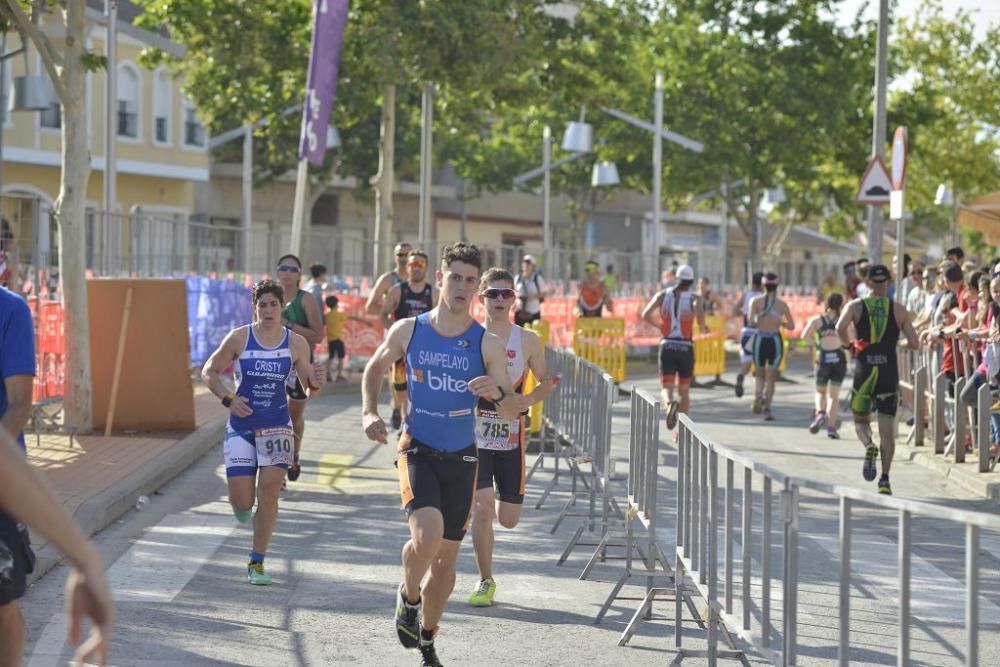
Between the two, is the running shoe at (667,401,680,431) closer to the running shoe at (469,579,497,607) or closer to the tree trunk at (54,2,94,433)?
the tree trunk at (54,2,94,433)

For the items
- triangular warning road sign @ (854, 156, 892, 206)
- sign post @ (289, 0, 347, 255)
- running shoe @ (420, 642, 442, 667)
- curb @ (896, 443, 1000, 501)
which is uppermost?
sign post @ (289, 0, 347, 255)

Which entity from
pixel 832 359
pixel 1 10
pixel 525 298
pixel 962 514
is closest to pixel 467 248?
pixel 962 514

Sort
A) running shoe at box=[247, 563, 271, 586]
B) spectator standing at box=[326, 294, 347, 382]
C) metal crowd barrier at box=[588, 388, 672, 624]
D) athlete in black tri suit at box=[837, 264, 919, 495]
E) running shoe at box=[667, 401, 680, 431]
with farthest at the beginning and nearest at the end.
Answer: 1. spectator standing at box=[326, 294, 347, 382]
2. running shoe at box=[667, 401, 680, 431]
3. athlete in black tri suit at box=[837, 264, 919, 495]
4. running shoe at box=[247, 563, 271, 586]
5. metal crowd barrier at box=[588, 388, 672, 624]

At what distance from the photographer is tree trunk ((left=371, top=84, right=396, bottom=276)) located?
3086 cm

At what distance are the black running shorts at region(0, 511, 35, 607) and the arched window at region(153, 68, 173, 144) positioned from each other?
152 ft

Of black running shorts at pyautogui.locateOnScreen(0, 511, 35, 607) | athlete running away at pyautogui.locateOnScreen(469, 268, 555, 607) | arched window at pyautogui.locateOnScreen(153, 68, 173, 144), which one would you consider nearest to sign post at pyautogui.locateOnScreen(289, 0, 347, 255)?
athlete running away at pyautogui.locateOnScreen(469, 268, 555, 607)

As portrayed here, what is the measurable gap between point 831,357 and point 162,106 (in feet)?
115

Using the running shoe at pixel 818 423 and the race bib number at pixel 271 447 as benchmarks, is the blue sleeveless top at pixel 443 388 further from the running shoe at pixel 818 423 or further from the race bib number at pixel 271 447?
the running shoe at pixel 818 423

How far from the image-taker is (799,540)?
220 inches

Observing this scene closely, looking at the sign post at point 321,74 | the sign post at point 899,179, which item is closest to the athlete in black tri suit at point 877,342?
the sign post at point 899,179

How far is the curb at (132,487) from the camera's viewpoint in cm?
970

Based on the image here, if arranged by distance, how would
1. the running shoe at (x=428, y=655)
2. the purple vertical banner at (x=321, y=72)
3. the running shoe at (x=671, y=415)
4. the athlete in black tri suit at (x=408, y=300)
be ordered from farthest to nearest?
1. the purple vertical banner at (x=321, y=72)
2. the running shoe at (x=671, y=415)
3. the athlete in black tri suit at (x=408, y=300)
4. the running shoe at (x=428, y=655)

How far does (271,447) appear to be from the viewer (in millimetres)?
9672

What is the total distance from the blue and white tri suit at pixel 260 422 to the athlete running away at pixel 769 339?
487 inches
